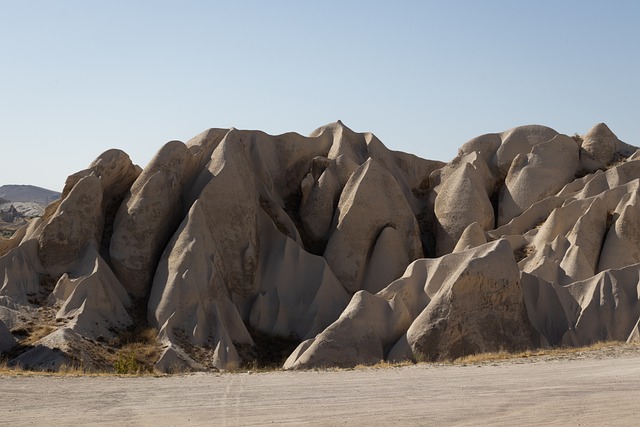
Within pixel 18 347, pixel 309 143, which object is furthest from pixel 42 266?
pixel 309 143

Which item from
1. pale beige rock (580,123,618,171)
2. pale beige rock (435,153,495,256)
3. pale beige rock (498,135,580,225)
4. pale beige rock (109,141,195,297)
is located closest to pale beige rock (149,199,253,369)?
pale beige rock (109,141,195,297)

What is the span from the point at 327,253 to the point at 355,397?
86.2 ft

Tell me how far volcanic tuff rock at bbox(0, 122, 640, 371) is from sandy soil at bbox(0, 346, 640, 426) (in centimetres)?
943

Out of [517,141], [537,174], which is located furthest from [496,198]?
[517,141]

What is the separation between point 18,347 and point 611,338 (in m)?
19.9

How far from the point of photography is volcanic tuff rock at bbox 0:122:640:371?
1152 inches

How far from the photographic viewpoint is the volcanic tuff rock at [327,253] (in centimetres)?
2927

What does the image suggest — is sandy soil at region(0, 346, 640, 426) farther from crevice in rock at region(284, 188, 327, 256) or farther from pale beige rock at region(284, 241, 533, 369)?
crevice in rock at region(284, 188, 327, 256)

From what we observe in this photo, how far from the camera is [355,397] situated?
15203 mm

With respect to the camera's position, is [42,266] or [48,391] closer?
[48,391]

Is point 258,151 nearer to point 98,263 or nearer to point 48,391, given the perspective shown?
point 98,263

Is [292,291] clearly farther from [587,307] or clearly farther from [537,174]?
[537,174]

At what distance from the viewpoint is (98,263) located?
34500 millimetres

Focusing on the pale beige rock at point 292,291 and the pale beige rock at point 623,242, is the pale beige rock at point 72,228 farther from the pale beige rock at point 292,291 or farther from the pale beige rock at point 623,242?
the pale beige rock at point 623,242
